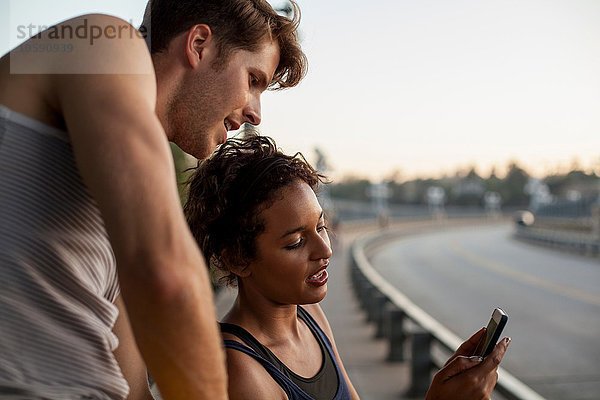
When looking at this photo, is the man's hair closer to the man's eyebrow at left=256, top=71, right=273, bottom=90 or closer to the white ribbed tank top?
the man's eyebrow at left=256, top=71, right=273, bottom=90

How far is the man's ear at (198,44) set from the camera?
1.61 m

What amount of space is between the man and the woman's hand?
814 millimetres

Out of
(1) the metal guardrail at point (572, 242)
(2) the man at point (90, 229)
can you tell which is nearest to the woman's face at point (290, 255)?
(2) the man at point (90, 229)

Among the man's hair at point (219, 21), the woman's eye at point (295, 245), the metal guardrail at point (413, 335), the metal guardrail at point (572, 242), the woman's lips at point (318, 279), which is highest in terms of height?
the man's hair at point (219, 21)

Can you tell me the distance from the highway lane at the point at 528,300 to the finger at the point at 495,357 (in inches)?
268

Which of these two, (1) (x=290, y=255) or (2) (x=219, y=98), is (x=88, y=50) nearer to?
(2) (x=219, y=98)

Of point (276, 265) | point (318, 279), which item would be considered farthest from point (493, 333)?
point (276, 265)

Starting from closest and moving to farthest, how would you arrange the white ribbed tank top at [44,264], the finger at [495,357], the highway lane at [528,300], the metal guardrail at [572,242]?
the white ribbed tank top at [44,264], the finger at [495,357], the highway lane at [528,300], the metal guardrail at [572,242]

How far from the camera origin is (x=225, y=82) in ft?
5.42

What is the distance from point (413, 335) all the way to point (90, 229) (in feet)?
19.5

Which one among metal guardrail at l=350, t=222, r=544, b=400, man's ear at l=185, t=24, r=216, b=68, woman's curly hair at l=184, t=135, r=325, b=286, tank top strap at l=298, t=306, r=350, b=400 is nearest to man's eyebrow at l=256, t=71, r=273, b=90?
man's ear at l=185, t=24, r=216, b=68

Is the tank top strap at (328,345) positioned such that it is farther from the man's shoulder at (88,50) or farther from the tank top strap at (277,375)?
the man's shoulder at (88,50)

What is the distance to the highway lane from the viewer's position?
944cm

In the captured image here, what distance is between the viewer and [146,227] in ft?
3.64
